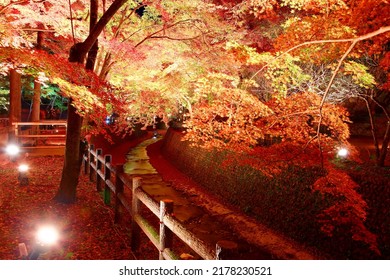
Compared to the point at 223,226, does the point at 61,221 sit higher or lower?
higher

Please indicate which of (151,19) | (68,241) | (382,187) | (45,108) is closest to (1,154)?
(151,19)

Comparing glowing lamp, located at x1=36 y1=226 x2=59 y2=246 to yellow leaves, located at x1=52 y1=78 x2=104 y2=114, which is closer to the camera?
glowing lamp, located at x1=36 y1=226 x2=59 y2=246

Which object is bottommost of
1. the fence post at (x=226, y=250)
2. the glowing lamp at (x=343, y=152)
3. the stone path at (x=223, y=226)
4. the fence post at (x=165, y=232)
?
the stone path at (x=223, y=226)

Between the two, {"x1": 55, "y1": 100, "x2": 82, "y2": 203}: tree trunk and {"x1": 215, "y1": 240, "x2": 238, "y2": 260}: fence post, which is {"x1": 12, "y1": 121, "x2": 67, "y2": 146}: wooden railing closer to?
{"x1": 55, "y1": 100, "x2": 82, "y2": 203}: tree trunk

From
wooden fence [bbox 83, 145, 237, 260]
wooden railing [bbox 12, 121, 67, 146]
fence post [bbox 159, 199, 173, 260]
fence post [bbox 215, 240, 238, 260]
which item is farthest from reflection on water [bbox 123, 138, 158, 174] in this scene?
fence post [bbox 215, 240, 238, 260]

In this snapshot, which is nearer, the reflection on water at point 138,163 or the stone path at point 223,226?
the stone path at point 223,226

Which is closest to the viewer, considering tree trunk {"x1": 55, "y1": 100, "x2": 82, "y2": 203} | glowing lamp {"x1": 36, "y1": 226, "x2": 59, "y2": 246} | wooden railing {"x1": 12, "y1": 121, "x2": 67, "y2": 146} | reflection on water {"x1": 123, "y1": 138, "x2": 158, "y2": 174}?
glowing lamp {"x1": 36, "y1": 226, "x2": 59, "y2": 246}

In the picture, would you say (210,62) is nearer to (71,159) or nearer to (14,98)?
(71,159)

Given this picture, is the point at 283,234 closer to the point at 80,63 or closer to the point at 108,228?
the point at 108,228

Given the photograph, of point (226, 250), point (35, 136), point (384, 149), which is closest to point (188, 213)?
point (384, 149)

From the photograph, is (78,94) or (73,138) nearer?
(78,94)

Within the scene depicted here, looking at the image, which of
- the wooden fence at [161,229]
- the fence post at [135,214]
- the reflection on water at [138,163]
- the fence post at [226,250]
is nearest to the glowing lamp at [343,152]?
the wooden fence at [161,229]

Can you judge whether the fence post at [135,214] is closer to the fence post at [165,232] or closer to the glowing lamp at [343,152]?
the fence post at [165,232]
